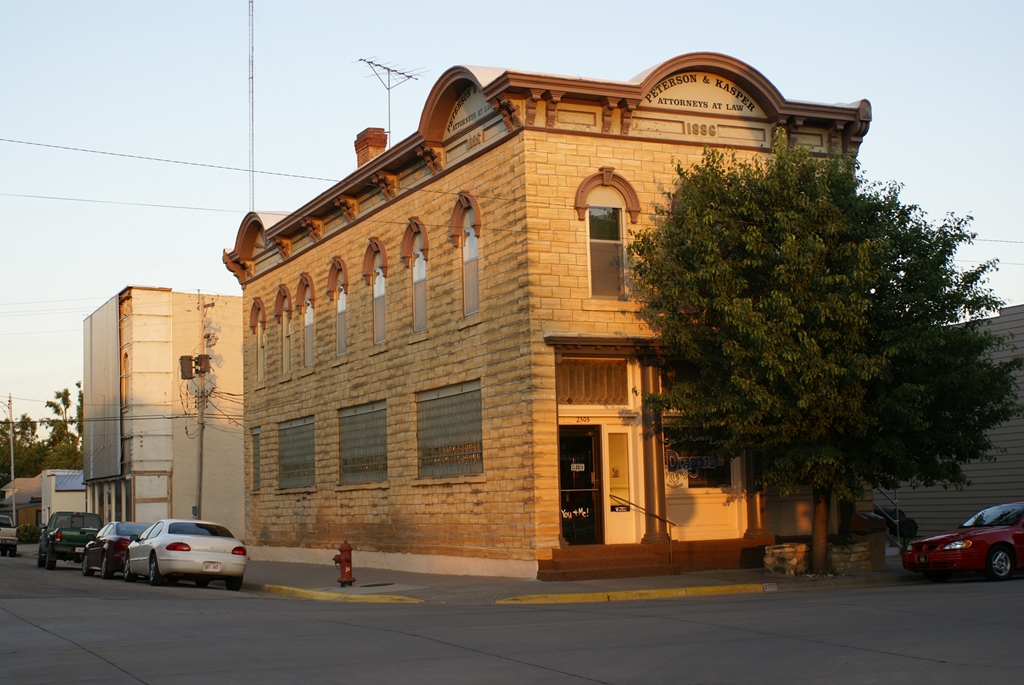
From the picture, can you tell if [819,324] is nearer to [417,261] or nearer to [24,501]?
[417,261]

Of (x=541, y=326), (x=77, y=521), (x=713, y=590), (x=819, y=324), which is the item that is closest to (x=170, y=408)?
(x=77, y=521)

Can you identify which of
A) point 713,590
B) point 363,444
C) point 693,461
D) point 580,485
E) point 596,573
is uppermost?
point 363,444

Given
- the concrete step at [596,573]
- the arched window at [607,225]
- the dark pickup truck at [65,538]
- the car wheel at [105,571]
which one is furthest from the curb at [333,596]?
the dark pickup truck at [65,538]

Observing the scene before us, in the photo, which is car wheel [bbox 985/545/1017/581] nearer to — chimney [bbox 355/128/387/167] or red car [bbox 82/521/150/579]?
red car [bbox 82/521/150/579]

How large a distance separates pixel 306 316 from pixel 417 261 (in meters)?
7.57

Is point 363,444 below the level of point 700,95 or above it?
below

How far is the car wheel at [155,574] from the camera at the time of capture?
902 inches

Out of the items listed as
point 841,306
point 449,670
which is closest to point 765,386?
point 841,306

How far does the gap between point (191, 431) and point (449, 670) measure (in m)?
43.8

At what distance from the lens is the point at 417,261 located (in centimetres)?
2567

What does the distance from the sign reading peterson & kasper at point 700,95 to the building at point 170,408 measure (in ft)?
106

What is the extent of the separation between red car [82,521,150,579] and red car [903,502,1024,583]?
56.2 ft

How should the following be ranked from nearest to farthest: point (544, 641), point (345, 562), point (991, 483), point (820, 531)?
point (544, 641) < point (820, 531) < point (345, 562) < point (991, 483)

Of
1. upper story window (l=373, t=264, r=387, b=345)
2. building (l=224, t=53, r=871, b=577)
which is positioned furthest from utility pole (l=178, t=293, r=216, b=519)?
building (l=224, t=53, r=871, b=577)
